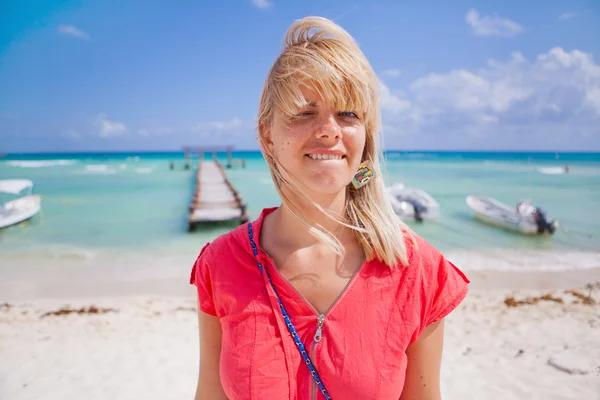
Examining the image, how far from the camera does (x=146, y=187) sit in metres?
32.8

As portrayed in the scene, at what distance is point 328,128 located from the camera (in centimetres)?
135

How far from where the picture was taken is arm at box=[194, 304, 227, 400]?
1.62 meters

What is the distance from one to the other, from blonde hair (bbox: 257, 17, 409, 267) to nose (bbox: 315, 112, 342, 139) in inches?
1.9

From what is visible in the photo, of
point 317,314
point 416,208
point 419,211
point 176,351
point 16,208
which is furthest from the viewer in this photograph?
point 416,208

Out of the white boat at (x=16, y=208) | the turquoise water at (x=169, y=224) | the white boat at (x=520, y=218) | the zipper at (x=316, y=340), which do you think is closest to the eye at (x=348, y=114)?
the zipper at (x=316, y=340)

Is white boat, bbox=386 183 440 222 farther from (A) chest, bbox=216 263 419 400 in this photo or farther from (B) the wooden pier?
(A) chest, bbox=216 263 419 400

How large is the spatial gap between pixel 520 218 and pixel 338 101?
14950 mm

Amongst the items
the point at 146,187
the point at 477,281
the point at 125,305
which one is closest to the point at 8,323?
the point at 125,305

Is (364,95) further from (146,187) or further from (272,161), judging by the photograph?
(146,187)

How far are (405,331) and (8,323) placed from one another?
7131 millimetres

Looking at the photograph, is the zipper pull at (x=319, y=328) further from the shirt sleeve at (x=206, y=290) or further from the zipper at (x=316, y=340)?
the shirt sleeve at (x=206, y=290)

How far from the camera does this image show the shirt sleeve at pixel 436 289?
1460 millimetres

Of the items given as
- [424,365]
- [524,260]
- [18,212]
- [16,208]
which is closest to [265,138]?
[424,365]

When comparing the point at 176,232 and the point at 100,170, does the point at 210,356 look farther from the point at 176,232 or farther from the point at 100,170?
the point at 100,170
